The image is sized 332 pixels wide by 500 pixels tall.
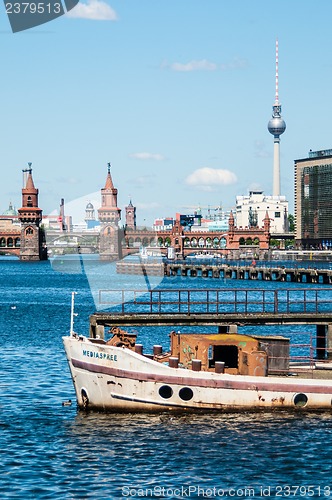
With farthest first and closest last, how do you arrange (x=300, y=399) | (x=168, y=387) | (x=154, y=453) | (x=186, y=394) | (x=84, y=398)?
(x=84, y=398)
(x=300, y=399)
(x=186, y=394)
(x=168, y=387)
(x=154, y=453)

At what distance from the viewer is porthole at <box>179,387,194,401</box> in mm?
44125

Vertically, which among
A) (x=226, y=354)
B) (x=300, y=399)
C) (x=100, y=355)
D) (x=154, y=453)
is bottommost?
(x=154, y=453)

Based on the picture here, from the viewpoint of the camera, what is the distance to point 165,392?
44.1 metres

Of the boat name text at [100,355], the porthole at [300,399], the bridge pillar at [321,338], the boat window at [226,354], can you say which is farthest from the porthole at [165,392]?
the bridge pillar at [321,338]

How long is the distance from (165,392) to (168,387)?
0.28 m

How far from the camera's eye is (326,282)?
616ft

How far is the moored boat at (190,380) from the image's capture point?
1727 inches

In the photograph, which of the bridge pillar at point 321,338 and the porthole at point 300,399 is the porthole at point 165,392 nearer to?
the porthole at point 300,399

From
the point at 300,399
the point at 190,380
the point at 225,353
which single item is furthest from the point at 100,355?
the point at 300,399

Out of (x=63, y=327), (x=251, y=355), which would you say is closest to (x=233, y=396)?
(x=251, y=355)

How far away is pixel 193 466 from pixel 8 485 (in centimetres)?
664

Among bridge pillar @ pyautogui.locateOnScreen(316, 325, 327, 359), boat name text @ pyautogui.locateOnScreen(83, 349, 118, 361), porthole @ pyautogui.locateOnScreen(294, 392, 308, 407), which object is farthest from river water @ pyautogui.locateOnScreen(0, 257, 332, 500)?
bridge pillar @ pyautogui.locateOnScreen(316, 325, 327, 359)

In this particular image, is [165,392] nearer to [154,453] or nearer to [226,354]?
[226,354]

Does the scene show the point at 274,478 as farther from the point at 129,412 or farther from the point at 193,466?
the point at 129,412
